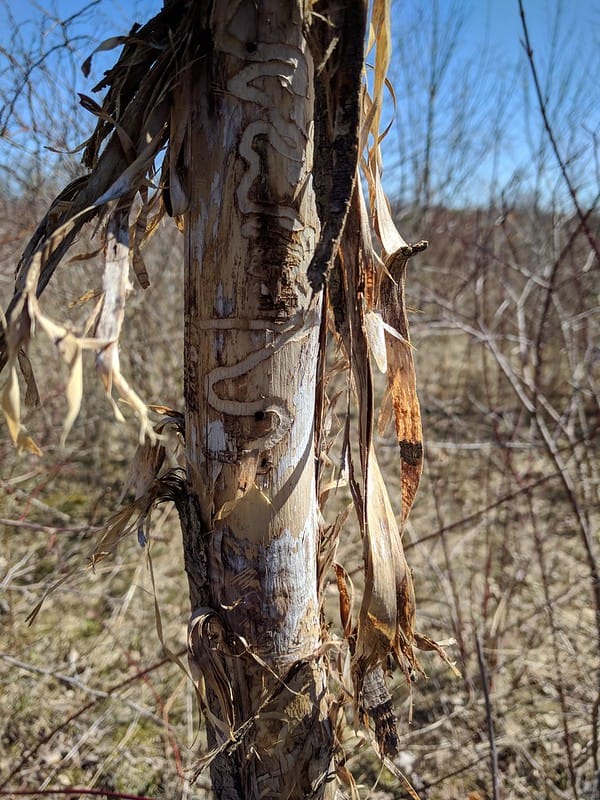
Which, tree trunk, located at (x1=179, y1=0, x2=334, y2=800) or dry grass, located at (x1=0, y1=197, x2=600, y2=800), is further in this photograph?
dry grass, located at (x1=0, y1=197, x2=600, y2=800)

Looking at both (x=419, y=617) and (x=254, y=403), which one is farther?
(x=419, y=617)

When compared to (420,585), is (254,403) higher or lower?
higher

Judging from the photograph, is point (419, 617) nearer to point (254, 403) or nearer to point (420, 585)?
point (420, 585)

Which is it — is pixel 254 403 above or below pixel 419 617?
above

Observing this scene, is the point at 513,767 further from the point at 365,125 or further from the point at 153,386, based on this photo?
the point at 153,386

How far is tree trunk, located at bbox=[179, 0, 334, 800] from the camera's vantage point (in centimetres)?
67

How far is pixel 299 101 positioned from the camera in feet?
2.25

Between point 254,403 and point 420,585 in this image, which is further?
point 420,585

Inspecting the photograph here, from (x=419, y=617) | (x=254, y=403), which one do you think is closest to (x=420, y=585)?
(x=419, y=617)

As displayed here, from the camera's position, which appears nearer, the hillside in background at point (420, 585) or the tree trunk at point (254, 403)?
the tree trunk at point (254, 403)

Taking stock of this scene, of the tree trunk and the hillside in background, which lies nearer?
the tree trunk

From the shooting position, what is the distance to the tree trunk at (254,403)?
0.67 meters

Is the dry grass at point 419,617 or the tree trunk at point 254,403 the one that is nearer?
the tree trunk at point 254,403

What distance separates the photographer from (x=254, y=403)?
29.2 inches
